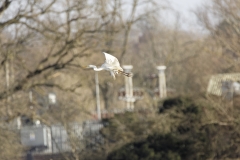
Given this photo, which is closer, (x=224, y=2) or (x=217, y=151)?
(x=217, y=151)

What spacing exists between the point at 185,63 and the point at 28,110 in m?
23.5

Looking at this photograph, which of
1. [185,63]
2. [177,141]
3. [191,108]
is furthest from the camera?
[185,63]

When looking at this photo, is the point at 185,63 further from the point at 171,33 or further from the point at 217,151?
the point at 217,151

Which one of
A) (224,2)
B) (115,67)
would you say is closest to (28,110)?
(224,2)

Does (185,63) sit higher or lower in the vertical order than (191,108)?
higher

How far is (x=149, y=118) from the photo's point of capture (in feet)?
75.1

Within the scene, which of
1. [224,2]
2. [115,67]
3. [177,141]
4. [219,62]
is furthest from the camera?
[219,62]

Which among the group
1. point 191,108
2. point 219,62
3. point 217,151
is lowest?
point 217,151

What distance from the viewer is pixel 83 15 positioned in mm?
23828

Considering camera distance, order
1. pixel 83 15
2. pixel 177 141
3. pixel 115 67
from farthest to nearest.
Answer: pixel 83 15 < pixel 177 141 < pixel 115 67

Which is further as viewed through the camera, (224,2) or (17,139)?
(224,2)

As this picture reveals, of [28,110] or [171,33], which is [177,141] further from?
[171,33]

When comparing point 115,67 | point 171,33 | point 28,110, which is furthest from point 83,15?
point 171,33

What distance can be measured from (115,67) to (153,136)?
12243 mm
